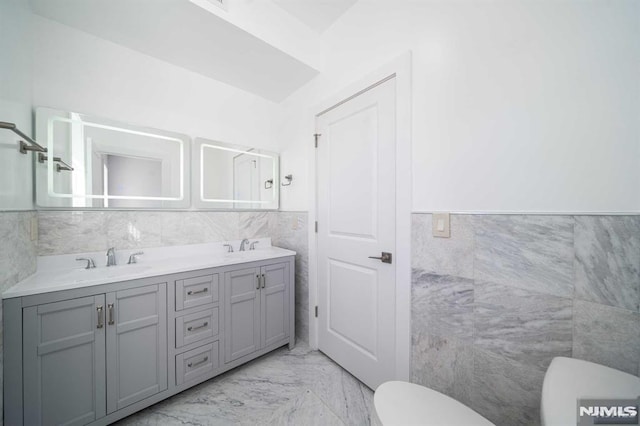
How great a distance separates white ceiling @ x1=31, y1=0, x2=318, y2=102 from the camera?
137 centimetres

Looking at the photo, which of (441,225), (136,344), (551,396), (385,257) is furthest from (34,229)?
(551,396)

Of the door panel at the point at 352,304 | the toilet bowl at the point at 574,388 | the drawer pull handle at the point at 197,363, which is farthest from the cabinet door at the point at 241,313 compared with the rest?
the toilet bowl at the point at 574,388

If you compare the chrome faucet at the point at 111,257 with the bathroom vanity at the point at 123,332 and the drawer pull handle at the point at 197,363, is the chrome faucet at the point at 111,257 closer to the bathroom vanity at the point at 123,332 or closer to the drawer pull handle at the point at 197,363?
the bathroom vanity at the point at 123,332

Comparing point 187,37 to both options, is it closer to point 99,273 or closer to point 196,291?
point 99,273

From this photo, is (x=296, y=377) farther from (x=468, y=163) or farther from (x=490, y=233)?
(x=468, y=163)

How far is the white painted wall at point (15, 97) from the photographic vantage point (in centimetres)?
105

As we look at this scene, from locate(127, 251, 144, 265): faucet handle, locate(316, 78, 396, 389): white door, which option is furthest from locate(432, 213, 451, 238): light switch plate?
locate(127, 251, 144, 265): faucet handle

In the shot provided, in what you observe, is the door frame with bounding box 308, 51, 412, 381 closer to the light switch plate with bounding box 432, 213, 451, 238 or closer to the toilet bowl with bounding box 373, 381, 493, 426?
the light switch plate with bounding box 432, 213, 451, 238

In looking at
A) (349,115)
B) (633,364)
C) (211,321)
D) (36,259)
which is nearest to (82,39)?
(36,259)

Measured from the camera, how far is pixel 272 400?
1487mm

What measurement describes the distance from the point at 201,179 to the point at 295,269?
4.10 ft

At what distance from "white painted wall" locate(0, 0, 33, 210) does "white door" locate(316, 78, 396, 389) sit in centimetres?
178

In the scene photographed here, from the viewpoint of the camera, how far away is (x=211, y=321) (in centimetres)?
159

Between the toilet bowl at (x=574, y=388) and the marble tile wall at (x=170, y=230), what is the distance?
1.70m
